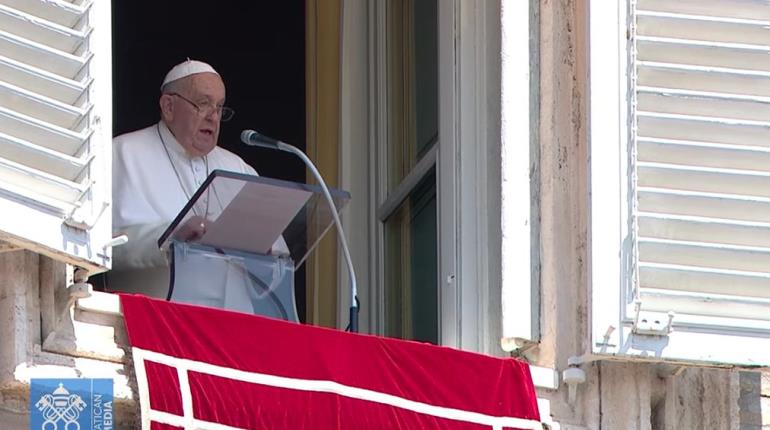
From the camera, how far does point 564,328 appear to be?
281 inches

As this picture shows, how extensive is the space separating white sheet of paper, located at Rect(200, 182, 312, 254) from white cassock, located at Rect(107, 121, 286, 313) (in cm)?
6

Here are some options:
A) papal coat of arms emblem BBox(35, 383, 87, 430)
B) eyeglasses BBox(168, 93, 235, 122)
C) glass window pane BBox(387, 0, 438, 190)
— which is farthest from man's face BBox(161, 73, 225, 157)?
papal coat of arms emblem BBox(35, 383, 87, 430)

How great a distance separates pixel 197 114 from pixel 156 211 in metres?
0.52

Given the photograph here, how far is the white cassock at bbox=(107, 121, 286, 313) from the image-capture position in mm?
7277

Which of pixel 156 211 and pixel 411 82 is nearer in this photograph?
pixel 156 211

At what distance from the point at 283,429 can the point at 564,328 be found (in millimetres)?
872

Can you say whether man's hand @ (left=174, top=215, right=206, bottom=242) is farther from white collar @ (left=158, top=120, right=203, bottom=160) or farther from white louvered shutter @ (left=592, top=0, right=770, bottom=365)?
white collar @ (left=158, top=120, right=203, bottom=160)

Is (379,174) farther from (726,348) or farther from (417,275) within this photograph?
(726,348)

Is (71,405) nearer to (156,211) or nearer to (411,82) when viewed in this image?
(156,211)

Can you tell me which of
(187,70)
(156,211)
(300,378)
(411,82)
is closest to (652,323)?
(300,378)

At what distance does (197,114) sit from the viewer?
8477 mm

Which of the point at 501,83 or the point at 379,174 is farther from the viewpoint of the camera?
the point at 379,174

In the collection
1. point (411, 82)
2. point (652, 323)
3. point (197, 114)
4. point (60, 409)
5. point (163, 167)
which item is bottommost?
point (60, 409)

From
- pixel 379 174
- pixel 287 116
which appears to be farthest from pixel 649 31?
pixel 287 116
